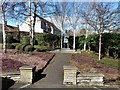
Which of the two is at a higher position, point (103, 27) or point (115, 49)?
point (103, 27)

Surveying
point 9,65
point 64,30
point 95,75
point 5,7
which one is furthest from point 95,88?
point 64,30

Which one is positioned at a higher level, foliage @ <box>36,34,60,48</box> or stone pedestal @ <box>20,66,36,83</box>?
foliage @ <box>36,34,60,48</box>

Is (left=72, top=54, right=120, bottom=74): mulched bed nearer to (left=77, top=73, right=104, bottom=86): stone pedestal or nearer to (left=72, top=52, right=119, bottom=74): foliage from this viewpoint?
(left=72, top=52, right=119, bottom=74): foliage

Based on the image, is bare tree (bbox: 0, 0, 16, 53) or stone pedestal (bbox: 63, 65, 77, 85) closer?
stone pedestal (bbox: 63, 65, 77, 85)

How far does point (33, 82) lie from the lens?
33.2 ft

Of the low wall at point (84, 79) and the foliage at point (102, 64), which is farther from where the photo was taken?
the foliage at point (102, 64)

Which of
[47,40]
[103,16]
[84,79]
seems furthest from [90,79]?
[47,40]

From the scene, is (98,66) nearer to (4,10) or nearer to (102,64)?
(102,64)

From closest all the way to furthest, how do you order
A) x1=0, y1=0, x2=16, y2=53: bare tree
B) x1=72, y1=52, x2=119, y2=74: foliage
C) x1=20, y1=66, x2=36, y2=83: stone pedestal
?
x1=20, y1=66, x2=36, y2=83: stone pedestal < x1=72, y1=52, x2=119, y2=74: foliage < x1=0, y1=0, x2=16, y2=53: bare tree

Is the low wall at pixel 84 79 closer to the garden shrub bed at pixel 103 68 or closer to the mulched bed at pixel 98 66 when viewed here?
the garden shrub bed at pixel 103 68

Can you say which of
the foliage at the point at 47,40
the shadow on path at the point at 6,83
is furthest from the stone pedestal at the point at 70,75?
the foliage at the point at 47,40

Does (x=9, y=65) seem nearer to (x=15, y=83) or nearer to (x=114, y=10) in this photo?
(x=15, y=83)

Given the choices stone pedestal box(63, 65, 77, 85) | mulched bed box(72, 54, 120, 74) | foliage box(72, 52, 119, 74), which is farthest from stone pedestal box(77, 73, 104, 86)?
foliage box(72, 52, 119, 74)

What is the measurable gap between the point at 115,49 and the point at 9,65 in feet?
38.6
